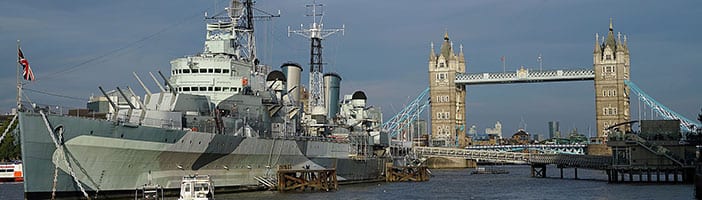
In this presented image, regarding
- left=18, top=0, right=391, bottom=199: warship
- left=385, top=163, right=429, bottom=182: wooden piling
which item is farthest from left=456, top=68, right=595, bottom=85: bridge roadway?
left=18, top=0, right=391, bottom=199: warship

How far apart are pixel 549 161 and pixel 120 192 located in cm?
4875

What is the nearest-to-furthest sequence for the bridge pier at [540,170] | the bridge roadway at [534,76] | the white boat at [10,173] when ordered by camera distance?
1. the white boat at [10,173]
2. the bridge pier at [540,170]
3. the bridge roadway at [534,76]

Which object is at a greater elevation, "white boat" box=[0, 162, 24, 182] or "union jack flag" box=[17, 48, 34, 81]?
"union jack flag" box=[17, 48, 34, 81]

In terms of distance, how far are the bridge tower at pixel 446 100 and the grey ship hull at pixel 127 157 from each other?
307 ft

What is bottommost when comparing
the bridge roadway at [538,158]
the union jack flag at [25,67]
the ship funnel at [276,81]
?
the bridge roadway at [538,158]

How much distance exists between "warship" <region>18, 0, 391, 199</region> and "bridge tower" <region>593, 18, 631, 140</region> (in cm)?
7758

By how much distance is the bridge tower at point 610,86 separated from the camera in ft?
401

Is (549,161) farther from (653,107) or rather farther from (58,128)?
(653,107)

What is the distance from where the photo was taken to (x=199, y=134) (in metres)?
33.5

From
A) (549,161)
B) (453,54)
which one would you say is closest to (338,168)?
(549,161)

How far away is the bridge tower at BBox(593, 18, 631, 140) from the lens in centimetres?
12237

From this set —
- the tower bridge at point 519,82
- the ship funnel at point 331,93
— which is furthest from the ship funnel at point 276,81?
the tower bridge at point 519,82

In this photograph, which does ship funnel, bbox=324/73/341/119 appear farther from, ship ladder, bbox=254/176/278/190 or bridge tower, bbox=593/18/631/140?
bridge tower, bbox=593/18/631/140

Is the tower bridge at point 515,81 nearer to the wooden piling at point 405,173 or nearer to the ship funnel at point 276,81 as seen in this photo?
the wooden piling at point 405,173
